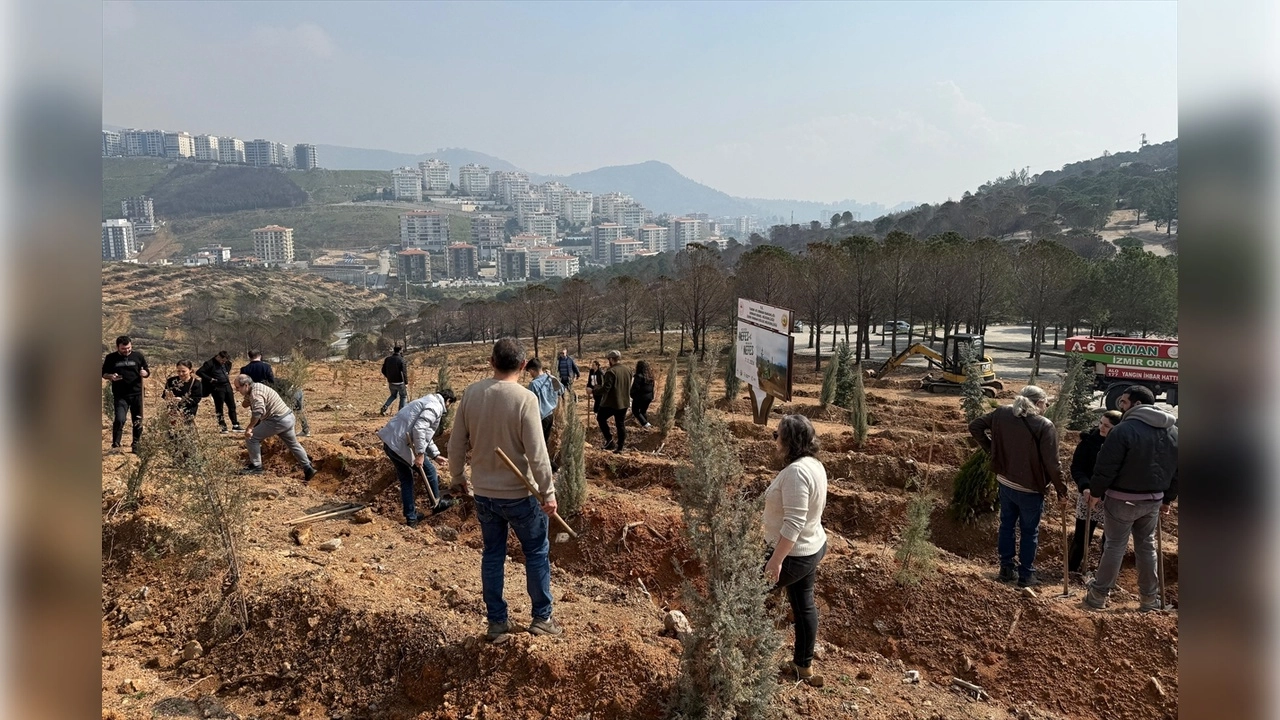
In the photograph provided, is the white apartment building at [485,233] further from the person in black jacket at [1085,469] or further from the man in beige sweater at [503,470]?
the man in beige sweater at [503,470]

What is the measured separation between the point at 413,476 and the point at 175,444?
222 cm

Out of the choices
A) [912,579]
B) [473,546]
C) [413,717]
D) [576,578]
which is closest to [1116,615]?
[912,579]

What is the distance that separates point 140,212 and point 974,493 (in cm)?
20513

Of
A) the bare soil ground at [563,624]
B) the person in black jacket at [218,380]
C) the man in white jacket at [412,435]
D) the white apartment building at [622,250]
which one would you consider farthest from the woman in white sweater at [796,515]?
the white apartment building at [622,250]

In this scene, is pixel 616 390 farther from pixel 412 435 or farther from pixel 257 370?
pixel 257 370

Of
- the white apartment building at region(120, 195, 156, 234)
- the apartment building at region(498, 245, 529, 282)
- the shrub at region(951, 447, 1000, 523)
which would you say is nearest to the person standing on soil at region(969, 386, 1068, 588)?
the shrub at region(951, 447, 1000, 523)

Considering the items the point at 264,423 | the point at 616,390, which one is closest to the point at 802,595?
the point at 616,390

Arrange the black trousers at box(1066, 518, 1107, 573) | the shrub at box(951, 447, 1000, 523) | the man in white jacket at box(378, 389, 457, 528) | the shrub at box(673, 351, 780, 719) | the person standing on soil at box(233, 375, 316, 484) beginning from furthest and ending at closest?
the person standing on soil at box(233, 375, 316, 484) < the shrub at box(951, 447, 1000, 523) < the man in white jacket at box(378, 389, 457, 528) < the black trousers at box(1066, 518, 1107, 573) < the shrub at box(673, 351, 780, 719)

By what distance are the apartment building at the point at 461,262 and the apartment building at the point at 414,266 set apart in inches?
355

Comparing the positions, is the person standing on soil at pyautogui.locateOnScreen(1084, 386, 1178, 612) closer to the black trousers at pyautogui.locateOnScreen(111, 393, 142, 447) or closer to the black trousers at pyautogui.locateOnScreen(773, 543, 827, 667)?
the black trousers at pyautogui.locateOnScreen(773, 543, 827, 667)

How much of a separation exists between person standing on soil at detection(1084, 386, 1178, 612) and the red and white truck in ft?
44.3

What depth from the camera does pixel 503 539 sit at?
13.8ft

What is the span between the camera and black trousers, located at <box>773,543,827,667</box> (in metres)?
3.84
